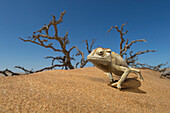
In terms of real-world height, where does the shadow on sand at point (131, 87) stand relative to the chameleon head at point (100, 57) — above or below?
below

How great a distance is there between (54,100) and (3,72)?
3945 millimetres

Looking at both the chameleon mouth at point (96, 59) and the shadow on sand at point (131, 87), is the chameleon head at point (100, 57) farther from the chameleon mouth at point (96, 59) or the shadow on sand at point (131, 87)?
the shadow on sand at point (131, 87)

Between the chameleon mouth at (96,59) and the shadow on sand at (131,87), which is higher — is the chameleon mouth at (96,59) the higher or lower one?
the higher one

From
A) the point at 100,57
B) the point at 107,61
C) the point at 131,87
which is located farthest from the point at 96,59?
the point at 131,87

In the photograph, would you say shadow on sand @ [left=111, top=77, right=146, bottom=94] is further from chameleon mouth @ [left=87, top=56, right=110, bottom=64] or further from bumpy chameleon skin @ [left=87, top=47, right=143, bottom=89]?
chameleon mouth @ [left=87, top=56, right=110, bottom=64]

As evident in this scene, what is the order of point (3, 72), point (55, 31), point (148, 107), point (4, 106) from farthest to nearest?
point (55, 31) < point (3, 72) < point (148, 107) < point (4, 106)

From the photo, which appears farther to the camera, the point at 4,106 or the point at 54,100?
the point at 54,100

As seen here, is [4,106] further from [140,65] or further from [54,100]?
[140,65]

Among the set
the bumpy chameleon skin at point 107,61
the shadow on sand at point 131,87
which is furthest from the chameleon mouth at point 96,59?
the shadow on sand at point 131,87

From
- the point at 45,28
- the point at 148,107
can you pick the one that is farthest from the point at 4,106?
the point at 45,28

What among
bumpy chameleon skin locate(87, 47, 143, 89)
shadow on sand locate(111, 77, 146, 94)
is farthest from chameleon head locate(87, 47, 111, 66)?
shadow on sand locate(111, 77, 146, 94)

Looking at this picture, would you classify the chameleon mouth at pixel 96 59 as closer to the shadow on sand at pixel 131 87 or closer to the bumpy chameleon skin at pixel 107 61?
the bumpy chameleon skin at pixel 107 61

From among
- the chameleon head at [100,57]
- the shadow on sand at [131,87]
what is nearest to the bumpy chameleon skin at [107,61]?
the chameleon head at [100,57]

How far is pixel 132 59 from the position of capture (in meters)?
7.87
